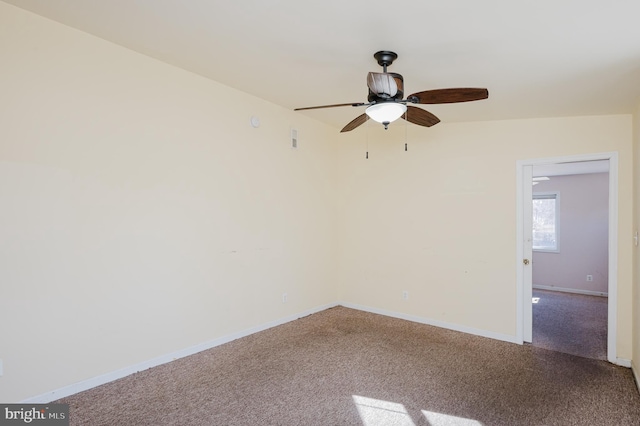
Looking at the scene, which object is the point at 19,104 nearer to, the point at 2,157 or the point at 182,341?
the point at 2,157

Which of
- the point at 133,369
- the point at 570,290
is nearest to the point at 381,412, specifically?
the point at 133,369

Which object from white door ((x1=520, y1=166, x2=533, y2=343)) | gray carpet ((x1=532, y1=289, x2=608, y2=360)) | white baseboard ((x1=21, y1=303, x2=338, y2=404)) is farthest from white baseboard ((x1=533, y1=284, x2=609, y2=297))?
white baseboard ((x1=21, y1=303, x2=338, y2=404))

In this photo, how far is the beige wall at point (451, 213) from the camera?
350 centimetres

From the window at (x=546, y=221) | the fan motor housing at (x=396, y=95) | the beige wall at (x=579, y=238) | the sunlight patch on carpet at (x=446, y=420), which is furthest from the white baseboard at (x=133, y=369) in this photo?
the window at (x=546, y=221)

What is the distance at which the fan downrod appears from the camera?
2.49 metres

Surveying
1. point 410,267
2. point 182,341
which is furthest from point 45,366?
point 410,267

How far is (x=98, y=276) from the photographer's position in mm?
2699

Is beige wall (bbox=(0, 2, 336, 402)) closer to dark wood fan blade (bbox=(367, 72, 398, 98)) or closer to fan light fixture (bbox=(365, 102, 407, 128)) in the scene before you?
fan light fixture (bbox=(365, 102, 407, 128))

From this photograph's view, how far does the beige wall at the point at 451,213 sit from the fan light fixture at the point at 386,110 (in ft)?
6.65

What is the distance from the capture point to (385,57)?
2.51m

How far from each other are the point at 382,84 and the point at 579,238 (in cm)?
644

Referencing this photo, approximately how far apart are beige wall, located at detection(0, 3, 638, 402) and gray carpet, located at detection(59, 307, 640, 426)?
356 millimetres

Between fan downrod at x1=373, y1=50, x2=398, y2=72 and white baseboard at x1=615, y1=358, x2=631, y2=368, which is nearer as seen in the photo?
fan downrod at x1=373, y1=50, x2=398, y2=72

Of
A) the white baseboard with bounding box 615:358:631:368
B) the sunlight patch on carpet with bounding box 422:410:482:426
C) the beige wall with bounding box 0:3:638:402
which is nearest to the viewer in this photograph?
the sunlight patch on carpet with bounding box 422:410:482:426
